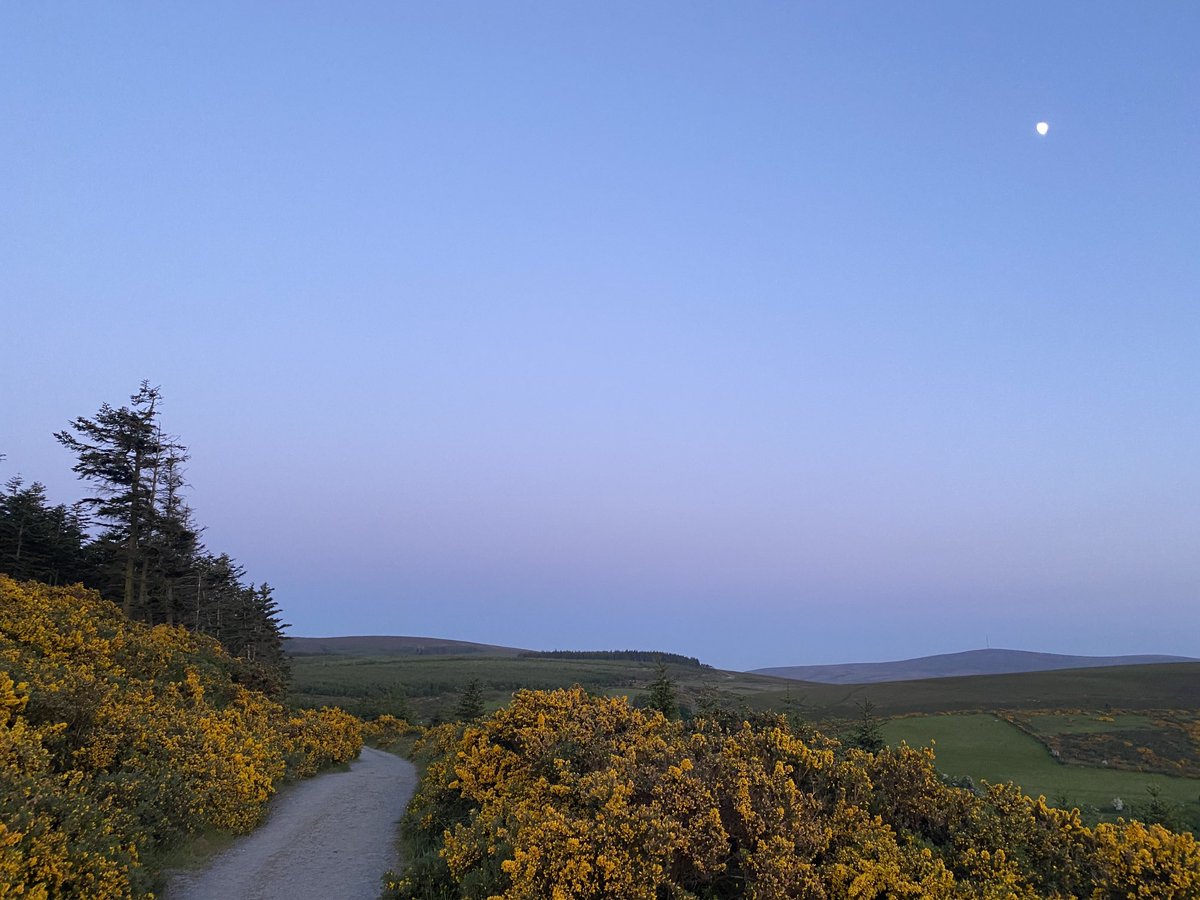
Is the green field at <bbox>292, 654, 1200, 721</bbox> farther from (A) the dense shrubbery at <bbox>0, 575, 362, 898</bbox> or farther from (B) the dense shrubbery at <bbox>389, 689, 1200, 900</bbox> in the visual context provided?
(B) the dense shrubbery at <bbox>389, 689, 1200, 900</bbox>

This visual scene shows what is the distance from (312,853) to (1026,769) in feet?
93.9

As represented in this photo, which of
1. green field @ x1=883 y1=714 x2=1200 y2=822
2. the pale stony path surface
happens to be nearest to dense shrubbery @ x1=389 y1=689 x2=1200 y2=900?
the pale stony path surface

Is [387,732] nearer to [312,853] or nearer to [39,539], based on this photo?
[39,539]

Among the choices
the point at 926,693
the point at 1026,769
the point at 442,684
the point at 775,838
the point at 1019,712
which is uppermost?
the point at 775,838

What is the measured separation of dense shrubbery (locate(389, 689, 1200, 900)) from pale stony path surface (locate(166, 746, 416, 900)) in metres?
1.78

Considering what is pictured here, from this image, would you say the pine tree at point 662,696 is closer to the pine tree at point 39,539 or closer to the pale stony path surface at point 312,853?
the pale stony path surface at point 312,853

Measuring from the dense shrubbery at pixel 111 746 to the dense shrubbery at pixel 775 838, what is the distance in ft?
14.4

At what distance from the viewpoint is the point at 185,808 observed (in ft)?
41.6

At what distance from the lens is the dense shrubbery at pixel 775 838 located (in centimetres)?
691

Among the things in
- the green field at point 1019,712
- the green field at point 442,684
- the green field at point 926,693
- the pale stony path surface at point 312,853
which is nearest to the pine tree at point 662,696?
the green field at point 1019,712

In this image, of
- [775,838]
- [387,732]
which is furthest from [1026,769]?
[387,732]

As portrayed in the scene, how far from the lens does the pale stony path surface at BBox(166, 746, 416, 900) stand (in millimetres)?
10578

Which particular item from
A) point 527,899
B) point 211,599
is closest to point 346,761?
point 527,899

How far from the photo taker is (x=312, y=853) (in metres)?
13.1
